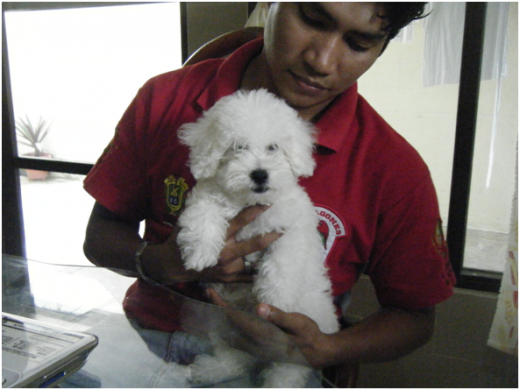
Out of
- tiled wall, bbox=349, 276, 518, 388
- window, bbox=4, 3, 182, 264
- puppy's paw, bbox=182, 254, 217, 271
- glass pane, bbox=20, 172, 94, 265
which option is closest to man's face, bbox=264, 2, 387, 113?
puppy's paw, bbox=182, 254, 217, 271

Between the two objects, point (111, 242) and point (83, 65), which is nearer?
point (111, 242)

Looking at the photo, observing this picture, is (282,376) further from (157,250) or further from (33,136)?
(33,136)

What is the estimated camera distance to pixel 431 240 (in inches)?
32.8

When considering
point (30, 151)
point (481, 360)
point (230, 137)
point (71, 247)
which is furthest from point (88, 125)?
point (481, 360)

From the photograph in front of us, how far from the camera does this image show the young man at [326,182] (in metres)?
0.70

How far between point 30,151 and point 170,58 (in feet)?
4.52

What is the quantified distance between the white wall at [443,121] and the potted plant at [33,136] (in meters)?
2.19

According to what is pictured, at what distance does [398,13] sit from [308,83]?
20 cm

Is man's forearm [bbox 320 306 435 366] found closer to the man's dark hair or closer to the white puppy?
the white puppy

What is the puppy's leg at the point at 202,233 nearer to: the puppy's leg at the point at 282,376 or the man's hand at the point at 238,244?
the man's hand at the point at 238,244

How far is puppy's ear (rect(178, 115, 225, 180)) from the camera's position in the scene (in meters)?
0.70

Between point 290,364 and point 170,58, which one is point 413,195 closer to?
point 290,364

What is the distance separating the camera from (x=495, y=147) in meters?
1.41

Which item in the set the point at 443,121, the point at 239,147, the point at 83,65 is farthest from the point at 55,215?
the point at 443,121
